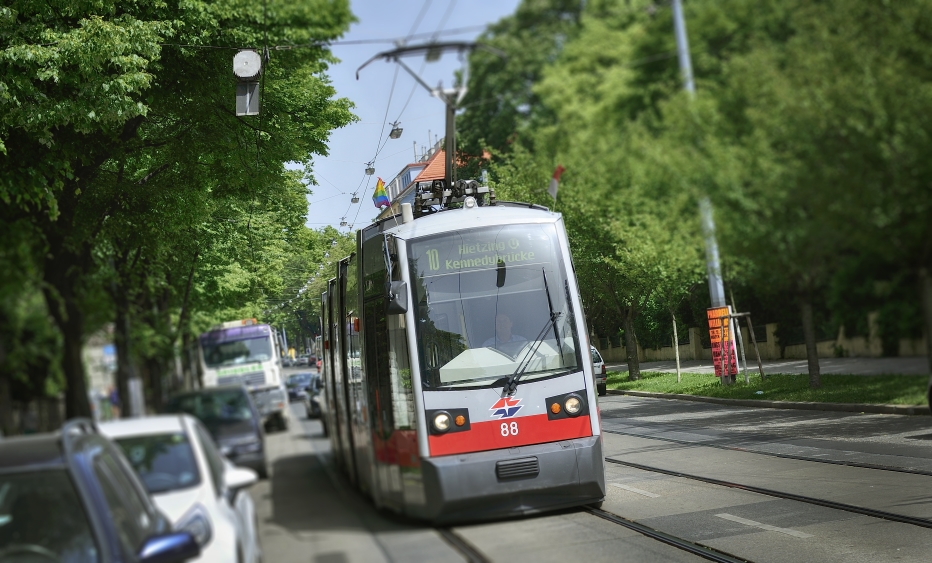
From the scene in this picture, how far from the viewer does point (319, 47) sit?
13.2 feet

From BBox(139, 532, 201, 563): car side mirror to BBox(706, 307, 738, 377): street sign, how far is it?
1.61m

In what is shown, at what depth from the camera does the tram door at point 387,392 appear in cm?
372

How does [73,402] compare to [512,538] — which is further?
[512,538]

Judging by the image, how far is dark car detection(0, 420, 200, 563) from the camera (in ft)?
8.98

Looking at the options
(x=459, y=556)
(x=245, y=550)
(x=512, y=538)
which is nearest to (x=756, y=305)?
(x=459, y=556)

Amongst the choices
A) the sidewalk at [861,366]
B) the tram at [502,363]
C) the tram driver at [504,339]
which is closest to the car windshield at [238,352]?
the sidewalk at [861,366]

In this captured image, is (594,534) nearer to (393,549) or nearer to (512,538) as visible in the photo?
(512,538)

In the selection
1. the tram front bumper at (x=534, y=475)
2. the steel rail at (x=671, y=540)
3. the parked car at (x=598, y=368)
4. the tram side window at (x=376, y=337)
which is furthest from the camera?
the steel rail at (x=671, y=540)

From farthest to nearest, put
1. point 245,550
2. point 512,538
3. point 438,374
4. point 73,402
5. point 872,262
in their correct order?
point 438,374 → point 512,538 → point 245,550 → point 73,402 → point 872,262

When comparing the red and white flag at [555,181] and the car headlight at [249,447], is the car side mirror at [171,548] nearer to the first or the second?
the car headlight at [249,447]

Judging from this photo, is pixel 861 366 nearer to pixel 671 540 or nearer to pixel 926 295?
pixel 926 295

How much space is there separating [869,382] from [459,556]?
135 centimetres

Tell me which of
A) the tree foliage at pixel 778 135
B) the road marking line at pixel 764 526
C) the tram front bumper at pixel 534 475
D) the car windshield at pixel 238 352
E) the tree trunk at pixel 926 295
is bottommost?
the road marking line at pixel 764 526

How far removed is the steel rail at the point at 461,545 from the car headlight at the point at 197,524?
843mm
